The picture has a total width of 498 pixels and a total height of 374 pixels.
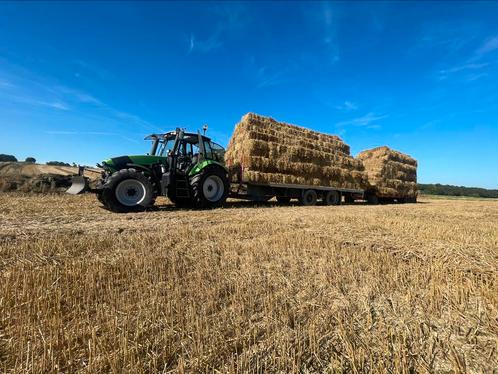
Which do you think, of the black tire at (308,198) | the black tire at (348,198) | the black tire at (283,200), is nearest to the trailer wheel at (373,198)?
the black tire at (348,198)

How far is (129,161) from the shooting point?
8.86 m

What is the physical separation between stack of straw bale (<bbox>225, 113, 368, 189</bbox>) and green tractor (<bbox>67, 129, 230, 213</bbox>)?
1.37m

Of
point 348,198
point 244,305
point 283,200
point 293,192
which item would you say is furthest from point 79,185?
point 348,198

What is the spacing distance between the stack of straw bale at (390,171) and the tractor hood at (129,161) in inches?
505

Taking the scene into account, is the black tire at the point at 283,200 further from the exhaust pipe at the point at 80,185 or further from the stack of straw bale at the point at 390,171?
the exhaust pipe at the point at 80,185

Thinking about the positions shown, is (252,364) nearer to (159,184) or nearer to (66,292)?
(66,292)

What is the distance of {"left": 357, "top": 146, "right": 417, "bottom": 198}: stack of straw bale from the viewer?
17.0m

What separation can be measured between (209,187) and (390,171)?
13020 mm

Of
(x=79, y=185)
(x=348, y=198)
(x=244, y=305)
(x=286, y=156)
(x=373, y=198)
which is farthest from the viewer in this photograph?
(x=373, y=198)

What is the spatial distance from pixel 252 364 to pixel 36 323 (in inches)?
64.0

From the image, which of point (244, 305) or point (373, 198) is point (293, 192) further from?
point (244, 305)

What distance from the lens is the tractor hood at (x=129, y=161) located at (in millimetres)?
8586

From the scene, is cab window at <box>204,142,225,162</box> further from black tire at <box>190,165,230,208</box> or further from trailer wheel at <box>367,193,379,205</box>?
trailer wheel at <box>367,193,379,205</box>

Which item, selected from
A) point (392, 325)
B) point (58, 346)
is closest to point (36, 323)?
point (58, 346)
